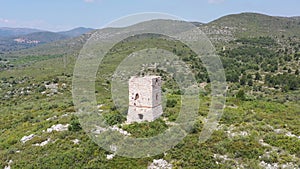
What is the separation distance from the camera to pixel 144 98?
88.6ft

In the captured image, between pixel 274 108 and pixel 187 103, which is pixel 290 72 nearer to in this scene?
pixel 274 108

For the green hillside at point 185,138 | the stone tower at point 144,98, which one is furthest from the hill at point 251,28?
the stone tower at point 144,98

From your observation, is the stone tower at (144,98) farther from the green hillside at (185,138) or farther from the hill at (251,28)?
the hill at (251,28)

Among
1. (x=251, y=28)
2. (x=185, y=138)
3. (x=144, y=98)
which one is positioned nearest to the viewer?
(x=185, y=138)

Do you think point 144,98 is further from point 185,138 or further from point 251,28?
point 251,28

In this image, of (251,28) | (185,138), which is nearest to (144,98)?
(185,138)

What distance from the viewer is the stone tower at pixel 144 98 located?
26.7m

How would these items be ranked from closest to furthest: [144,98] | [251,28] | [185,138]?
[185,138]
[144,98]
[251,28]

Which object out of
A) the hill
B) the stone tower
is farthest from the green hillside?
the hill

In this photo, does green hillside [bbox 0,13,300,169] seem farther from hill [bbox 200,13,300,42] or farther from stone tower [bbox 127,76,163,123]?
hill [bbox 200,13,300,42]

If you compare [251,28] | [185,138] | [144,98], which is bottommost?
[185,138]

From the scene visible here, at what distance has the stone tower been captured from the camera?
26703 millimetres

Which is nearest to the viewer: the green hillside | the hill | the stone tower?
the green hillside

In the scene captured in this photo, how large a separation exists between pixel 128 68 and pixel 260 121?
5717 cm
